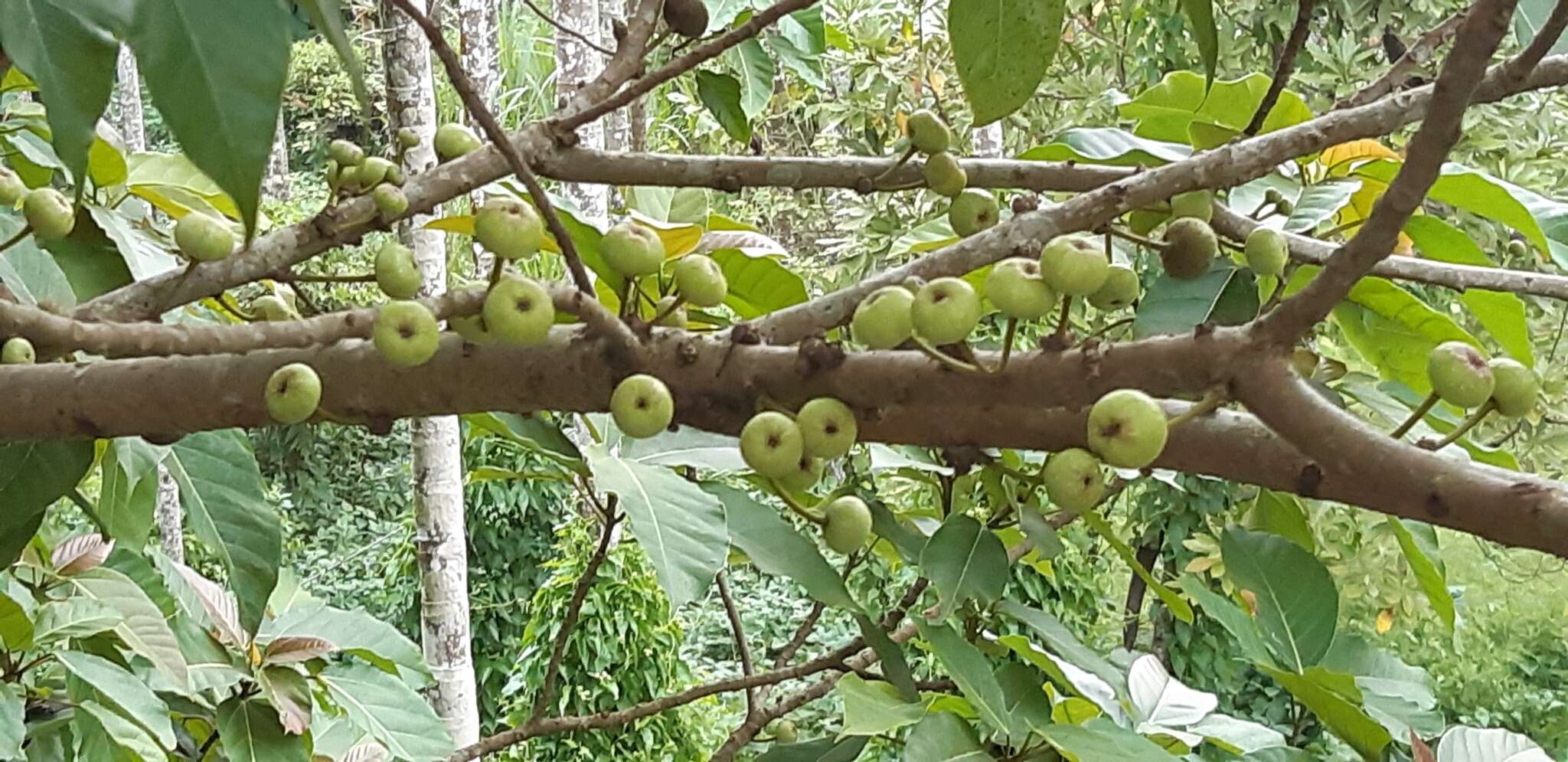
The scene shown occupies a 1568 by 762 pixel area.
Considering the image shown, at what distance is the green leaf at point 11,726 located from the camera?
33.8 inches

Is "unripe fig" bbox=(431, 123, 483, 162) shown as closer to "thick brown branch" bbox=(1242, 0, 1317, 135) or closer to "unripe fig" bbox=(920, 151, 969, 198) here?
"unripe fig" bbox=(920, 151, 969, 198)

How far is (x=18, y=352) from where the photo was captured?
0.54 m

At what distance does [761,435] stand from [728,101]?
49 cm

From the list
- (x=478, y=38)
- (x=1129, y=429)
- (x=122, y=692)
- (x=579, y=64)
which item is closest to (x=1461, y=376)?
(x=1129, y=429)

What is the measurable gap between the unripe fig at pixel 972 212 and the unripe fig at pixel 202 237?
0.38 m

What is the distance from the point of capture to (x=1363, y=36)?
8.46 ft

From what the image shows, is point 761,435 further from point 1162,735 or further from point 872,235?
point 872,235

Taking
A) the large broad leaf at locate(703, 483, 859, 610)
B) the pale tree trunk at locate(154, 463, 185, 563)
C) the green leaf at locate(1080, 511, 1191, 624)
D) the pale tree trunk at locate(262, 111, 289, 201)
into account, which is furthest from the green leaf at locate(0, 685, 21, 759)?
the pale tree trunk at locate(262, 111, 289, 201)

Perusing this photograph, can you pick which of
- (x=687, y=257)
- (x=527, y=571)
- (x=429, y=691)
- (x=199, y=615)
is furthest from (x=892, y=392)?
(x=527, y=571)

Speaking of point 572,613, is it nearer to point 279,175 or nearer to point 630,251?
point 630,251

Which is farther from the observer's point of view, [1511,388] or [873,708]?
[873,708]

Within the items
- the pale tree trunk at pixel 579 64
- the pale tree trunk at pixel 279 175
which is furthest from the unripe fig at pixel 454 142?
the pale tree trunk at pixel 279 175

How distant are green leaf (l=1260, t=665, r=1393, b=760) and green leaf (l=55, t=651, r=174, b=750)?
0.75 meters

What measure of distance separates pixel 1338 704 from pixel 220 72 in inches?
28.2
